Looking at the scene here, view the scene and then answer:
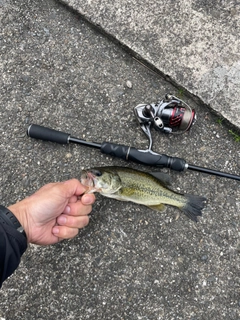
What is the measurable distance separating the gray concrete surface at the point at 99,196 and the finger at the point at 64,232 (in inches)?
9.8

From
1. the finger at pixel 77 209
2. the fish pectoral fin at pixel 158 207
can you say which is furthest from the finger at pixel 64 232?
the fish pectoral fin at pixel 158 207

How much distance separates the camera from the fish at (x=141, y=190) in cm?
313

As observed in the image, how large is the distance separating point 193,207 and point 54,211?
1.38m

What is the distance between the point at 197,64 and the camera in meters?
3.66

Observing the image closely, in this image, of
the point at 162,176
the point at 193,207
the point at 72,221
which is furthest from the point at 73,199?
the point at 193,207

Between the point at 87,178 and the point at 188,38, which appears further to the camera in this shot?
the point at 188,38

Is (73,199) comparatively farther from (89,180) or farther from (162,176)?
(162,176)

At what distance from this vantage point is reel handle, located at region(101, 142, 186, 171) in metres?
3.30

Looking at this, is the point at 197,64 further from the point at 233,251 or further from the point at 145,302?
the point at 145,302

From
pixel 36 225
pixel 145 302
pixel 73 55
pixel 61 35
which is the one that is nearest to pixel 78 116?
pixel 73 55

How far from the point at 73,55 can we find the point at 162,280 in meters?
2.60

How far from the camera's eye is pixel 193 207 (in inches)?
134

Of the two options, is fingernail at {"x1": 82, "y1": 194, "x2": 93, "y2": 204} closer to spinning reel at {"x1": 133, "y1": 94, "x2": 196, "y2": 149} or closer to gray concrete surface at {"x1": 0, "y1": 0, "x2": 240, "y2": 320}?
gray concrete surface at {"x1": 0, "y1": 0, "x2": 240, "y2": 320}

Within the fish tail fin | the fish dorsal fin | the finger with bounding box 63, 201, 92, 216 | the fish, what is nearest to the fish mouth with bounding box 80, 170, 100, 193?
the fish
